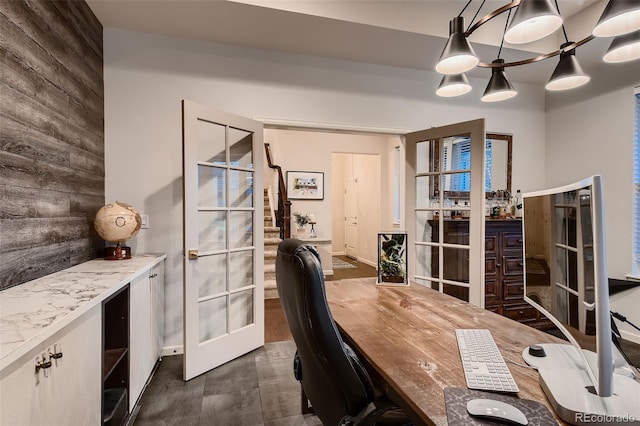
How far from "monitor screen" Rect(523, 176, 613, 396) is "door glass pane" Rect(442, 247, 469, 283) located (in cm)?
197

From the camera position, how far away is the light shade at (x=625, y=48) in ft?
5.32

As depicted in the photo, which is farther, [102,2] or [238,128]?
[238,128]

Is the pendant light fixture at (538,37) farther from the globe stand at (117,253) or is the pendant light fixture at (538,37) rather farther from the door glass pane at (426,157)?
the globe stand at (117,253)

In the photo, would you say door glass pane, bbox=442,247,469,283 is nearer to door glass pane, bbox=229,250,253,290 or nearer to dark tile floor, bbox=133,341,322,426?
dark tile floor, bbox=133,341,322,426

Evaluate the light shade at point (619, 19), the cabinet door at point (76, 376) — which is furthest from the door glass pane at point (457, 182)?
the cabinet door at point (76, 376)

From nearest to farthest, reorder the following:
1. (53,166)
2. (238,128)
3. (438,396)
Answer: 1. (438,396)
2. (53,166)
3. (238,128)

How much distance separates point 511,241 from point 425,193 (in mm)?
1026

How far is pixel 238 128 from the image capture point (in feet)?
9.12

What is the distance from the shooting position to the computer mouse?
76 centimetres

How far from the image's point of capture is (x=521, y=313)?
11.5ft

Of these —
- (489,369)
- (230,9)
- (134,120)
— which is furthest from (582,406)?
(134,120)

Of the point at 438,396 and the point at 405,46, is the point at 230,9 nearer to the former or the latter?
the point at 405,46

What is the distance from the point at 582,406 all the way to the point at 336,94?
309 centimetres

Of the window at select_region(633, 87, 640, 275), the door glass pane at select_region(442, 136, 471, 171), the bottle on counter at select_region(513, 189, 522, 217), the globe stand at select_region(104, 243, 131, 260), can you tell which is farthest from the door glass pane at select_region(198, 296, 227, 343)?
the window at select_region(633, 87, 640, 275)
